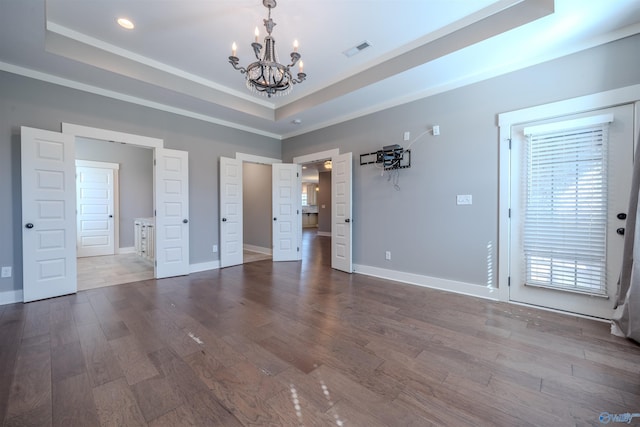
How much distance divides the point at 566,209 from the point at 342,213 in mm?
2991

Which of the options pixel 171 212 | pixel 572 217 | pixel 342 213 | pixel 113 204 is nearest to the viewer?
pixel 572 217

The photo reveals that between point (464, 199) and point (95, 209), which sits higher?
point (464, 199)

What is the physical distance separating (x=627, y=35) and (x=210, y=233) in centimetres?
597

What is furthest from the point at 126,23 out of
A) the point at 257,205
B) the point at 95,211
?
the point at 95,211

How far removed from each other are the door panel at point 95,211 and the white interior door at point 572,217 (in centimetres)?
823

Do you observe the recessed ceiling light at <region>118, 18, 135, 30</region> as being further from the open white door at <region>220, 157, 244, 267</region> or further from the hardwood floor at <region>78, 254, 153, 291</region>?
the hardwood floor at <region>78, 254, 153, 291</region>

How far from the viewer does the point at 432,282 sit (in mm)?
3762

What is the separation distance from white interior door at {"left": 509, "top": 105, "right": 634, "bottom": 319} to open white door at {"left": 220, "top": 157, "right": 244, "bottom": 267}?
4.49 metres

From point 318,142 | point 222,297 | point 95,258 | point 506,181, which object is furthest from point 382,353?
point 95,258

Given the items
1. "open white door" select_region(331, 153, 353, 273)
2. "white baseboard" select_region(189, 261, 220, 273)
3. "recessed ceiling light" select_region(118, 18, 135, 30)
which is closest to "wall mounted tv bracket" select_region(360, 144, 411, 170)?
"open white door" select_region(331, 153, 353, 273)

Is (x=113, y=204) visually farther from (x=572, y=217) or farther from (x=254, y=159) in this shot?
(x=572, y=217)

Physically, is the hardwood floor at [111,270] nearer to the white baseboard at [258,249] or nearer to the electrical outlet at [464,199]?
the white baseboard at [258,249]

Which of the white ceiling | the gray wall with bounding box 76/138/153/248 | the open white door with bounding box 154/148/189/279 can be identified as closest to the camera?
the white ceiling

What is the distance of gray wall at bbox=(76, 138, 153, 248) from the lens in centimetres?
644
